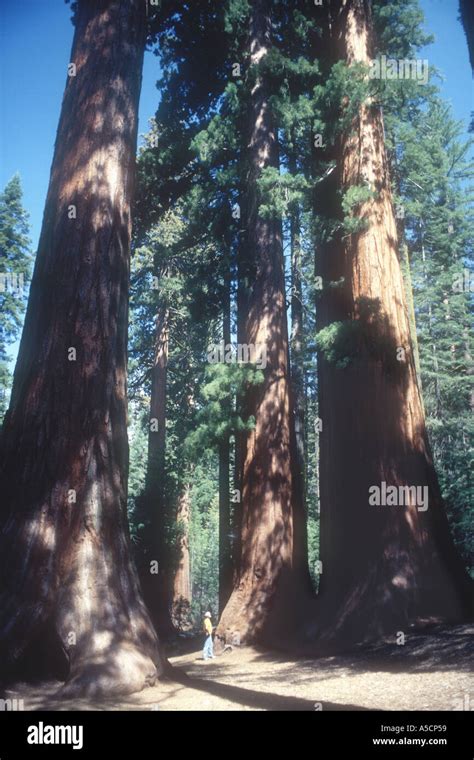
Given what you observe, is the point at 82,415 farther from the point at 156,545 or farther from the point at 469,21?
the point at 156,545

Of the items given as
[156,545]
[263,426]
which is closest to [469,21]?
[263,426]

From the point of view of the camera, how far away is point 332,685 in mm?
4836

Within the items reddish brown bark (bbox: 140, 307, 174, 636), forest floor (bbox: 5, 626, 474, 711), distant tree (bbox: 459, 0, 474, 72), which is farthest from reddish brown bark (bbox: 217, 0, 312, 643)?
reddish brown bark (bbox: 140, 307, 174, 636)

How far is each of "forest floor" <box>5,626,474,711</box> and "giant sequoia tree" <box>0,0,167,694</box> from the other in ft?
0.82

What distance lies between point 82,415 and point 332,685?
377cm

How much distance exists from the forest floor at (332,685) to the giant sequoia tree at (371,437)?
0.73 meters

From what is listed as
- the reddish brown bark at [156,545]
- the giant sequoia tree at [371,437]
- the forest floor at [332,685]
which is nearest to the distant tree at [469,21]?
the giant sequoia tree at [371,437]

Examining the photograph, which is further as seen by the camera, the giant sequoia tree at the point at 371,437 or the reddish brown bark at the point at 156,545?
the reddish brown bark at the point at 156,545

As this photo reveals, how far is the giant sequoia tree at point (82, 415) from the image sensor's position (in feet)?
12.5

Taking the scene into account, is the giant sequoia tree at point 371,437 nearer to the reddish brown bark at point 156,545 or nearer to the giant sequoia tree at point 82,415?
the giant sequoia tree at point 82,415

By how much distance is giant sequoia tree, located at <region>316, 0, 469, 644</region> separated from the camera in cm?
671

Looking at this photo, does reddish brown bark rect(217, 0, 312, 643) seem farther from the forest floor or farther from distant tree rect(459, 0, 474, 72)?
distant tree rect(459, 0, 474, 72)
